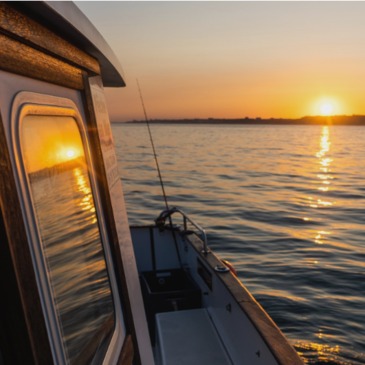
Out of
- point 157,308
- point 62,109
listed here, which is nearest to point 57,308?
point 62,109

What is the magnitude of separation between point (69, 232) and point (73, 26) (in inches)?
32.6

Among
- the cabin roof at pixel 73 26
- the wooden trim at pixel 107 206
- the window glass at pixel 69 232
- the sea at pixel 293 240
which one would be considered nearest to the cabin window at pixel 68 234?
the window glass at pixel 69 232

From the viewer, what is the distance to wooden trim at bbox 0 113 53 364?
1216 millimetres

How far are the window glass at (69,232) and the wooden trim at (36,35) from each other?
0.26 m

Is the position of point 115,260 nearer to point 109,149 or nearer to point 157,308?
point 109,149

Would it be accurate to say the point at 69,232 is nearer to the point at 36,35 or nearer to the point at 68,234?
the point at 68,234

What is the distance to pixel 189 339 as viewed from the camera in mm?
4789

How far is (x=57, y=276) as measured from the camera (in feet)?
5.09

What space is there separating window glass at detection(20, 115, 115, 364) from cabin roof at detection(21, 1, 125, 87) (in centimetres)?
36

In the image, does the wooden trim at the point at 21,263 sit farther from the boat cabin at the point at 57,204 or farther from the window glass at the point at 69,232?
the window glass at the point at 69,232

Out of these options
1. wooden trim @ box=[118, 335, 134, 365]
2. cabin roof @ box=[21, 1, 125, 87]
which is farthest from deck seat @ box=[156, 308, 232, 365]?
cabin roof @ box=[21, 1, 125, 87]

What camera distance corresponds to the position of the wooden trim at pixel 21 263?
1.22 metres

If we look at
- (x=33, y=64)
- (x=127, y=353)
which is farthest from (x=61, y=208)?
(x=127, y=353)

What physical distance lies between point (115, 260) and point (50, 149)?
95 centimetres
